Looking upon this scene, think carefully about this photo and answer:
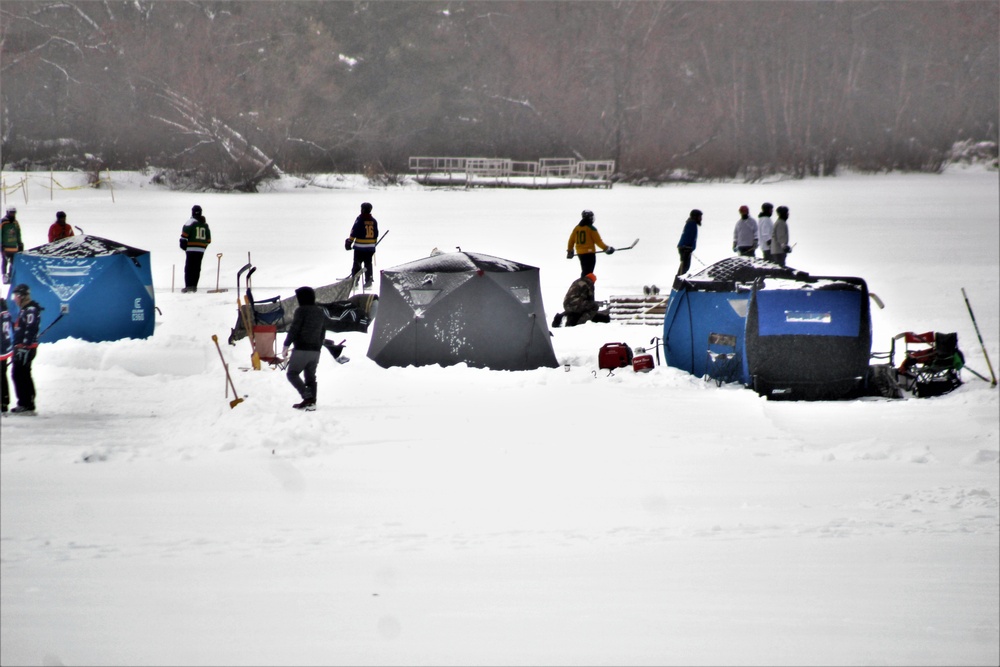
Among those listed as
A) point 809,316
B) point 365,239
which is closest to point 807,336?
point 809,316

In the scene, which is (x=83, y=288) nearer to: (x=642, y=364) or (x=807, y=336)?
(x=642, y=364)

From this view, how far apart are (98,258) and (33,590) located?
248 inches

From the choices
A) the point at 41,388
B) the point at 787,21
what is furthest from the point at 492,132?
the point at 41,388

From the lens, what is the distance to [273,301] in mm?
9883

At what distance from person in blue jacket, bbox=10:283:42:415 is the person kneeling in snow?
5446 millimetres

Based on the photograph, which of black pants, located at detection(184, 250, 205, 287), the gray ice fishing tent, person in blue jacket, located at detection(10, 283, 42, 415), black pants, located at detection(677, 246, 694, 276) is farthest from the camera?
black pants, located at detection(677, 246, 694, 276)

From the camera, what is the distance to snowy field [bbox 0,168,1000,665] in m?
3.75

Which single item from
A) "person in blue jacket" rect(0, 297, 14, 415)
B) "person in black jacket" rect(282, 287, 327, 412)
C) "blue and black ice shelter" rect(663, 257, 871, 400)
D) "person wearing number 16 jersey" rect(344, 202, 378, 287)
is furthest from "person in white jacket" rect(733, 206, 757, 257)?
"person in blue jacket" rect(0, 297, 14, 415)

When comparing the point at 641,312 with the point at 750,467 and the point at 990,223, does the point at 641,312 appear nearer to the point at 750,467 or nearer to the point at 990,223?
the point at 750,467

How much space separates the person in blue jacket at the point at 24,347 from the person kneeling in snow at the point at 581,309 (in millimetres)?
5446

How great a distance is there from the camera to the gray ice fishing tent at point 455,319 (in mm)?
8547

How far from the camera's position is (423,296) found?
8.60 metres

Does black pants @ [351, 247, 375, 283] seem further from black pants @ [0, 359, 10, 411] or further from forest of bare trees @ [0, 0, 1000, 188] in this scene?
forest of bare trees @ [0, 0, 1000, 188]

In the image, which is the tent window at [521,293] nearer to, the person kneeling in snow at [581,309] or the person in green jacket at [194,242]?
the person kneeling in snow at [581,309]
